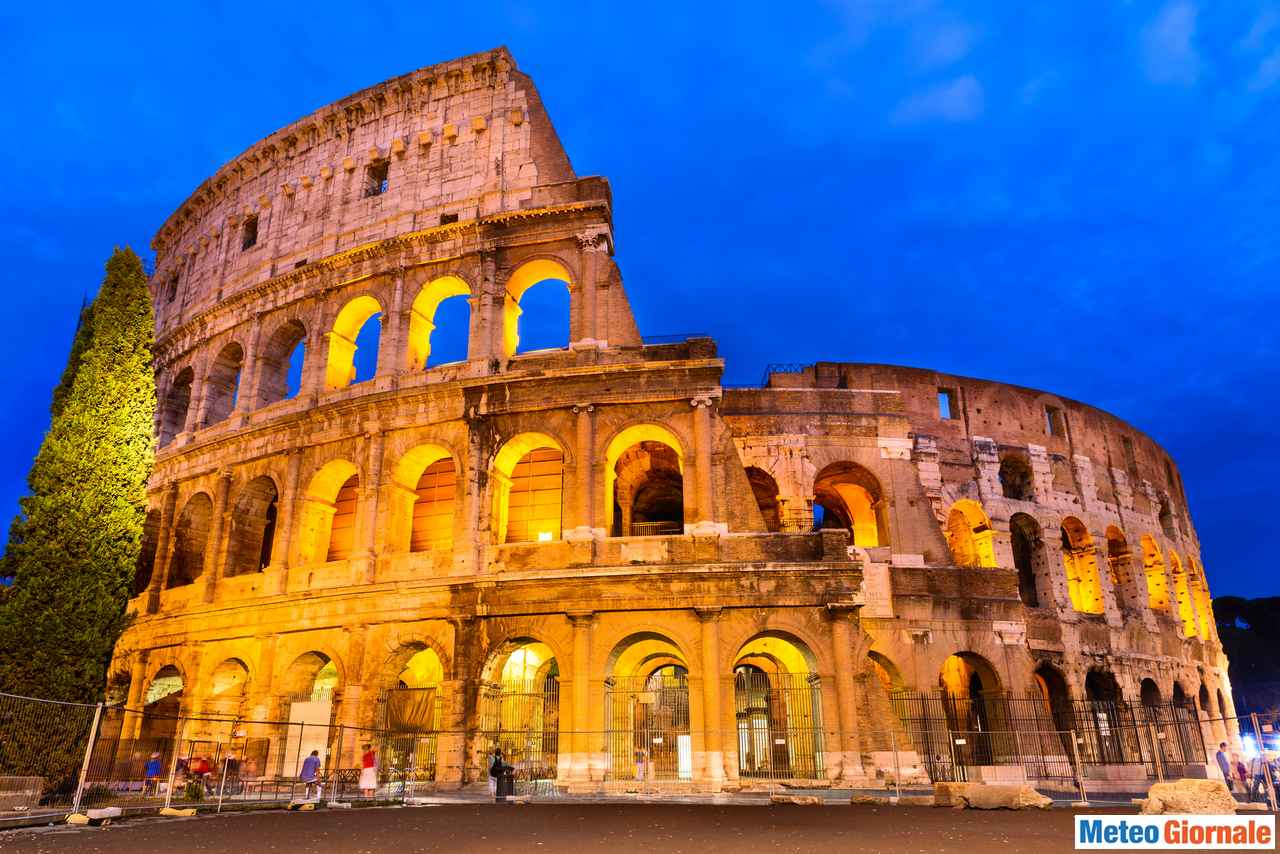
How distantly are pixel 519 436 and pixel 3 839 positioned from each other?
36.7 ft

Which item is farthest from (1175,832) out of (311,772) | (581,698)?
(311,772)

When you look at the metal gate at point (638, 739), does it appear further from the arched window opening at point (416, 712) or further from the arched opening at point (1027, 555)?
the arched opening at point (1027, 555)

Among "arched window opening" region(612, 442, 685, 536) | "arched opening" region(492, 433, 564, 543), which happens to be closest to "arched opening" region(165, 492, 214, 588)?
"arched opening" region(492, 433, 564, 543)

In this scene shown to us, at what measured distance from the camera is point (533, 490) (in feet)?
64.9

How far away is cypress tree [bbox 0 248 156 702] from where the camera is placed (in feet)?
46.9

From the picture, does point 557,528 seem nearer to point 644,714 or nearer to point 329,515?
point 644,714

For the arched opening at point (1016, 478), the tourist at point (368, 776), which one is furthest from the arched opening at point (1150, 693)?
the tourist at point (368, 776)

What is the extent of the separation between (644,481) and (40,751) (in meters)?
14.4

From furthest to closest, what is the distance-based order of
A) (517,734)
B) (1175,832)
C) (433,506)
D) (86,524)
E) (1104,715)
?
(1104,715) < (433,506) < (517,734) < (86,524) < (1175,832)

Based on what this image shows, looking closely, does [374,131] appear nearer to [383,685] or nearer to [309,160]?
[309,160]

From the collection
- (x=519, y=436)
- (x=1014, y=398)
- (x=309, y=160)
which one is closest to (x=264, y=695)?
(x=519, y=436)

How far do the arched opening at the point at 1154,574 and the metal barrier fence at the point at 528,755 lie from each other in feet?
20.6

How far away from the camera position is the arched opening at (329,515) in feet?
63.6

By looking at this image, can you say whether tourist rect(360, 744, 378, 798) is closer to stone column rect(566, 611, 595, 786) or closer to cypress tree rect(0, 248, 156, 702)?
stone column rect(566, 611, 595, 786)
